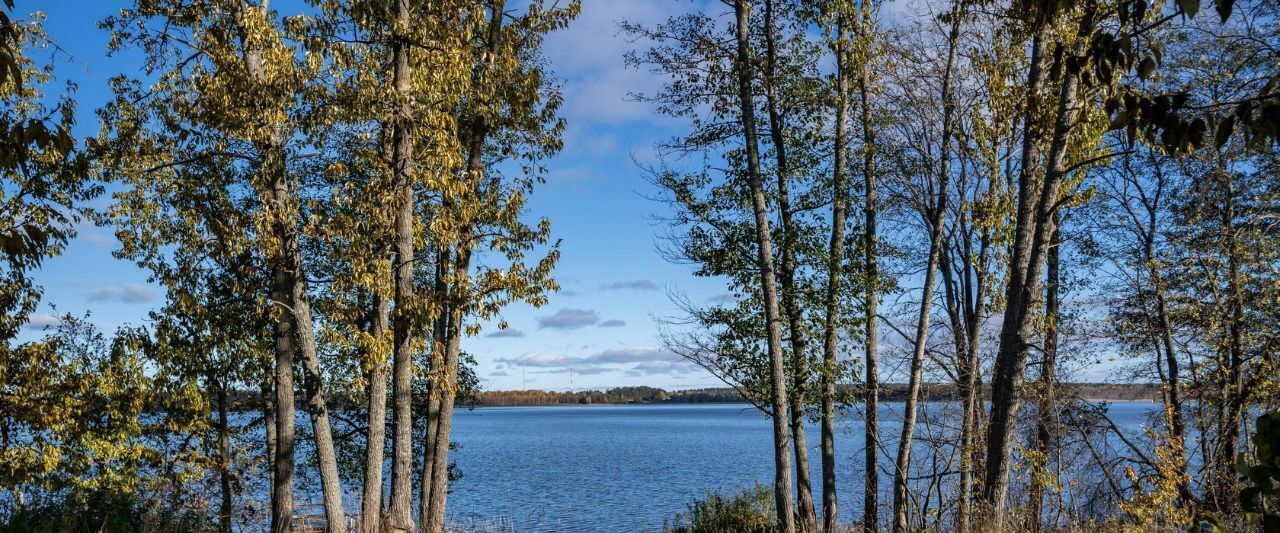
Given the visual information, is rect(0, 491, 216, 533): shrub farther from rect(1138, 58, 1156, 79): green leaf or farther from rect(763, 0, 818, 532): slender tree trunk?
rect(1138, 58, 1156, 79): green leaf

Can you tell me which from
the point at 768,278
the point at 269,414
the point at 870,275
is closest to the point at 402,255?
the point at 768,278

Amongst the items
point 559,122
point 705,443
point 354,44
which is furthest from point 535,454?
point 354,44

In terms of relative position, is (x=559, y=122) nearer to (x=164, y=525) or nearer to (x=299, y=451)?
(x=164, y=525)

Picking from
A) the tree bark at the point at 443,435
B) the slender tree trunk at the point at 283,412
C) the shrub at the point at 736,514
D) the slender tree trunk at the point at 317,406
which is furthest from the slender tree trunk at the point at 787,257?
the slender tree trunk at the point at 283,412

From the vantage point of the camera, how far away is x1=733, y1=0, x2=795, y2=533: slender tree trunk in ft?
42.9

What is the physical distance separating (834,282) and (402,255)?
726 centimetres

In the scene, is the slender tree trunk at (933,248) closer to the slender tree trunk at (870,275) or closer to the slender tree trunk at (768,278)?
the slender tree trunk at (870,275)

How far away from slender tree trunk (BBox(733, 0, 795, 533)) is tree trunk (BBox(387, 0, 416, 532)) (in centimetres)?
530

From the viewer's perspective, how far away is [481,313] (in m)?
12.6

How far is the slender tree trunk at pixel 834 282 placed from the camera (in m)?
14.5

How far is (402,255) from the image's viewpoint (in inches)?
452

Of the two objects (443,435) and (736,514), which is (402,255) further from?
(736,514)

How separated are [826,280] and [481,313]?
6098mm

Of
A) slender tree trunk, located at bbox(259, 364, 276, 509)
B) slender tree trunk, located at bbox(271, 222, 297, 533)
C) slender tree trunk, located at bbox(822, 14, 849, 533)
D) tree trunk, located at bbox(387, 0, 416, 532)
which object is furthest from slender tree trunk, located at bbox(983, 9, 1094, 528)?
slender tree trunk, located at bbox(259, 364, 276, 509)
